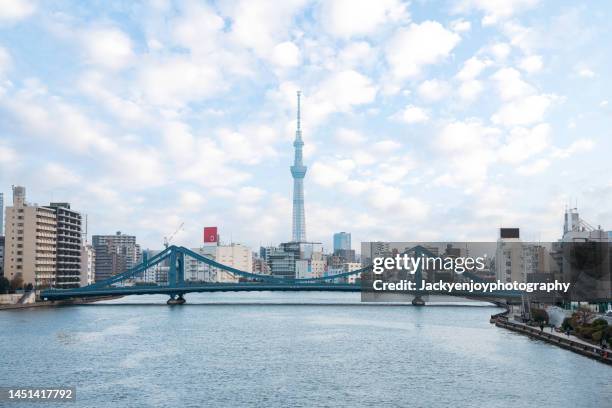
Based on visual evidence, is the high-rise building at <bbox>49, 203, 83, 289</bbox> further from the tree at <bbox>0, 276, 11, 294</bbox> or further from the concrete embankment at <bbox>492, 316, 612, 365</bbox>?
the concrete embankment at <bbox>492, 316, 612, 365</bbox>

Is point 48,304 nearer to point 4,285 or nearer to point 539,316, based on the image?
point 4,285

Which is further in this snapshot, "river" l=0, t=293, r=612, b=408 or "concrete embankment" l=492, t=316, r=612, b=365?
"concrete embankment" l=492, t=316, r=612, b=365

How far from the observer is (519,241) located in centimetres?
14025

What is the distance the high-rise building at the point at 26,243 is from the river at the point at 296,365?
132ft

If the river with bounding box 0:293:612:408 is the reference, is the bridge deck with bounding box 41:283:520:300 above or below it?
above

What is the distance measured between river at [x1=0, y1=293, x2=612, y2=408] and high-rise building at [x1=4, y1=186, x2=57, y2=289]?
40.1 m

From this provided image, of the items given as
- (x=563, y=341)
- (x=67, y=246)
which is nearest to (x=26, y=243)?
(x=67, y=246)

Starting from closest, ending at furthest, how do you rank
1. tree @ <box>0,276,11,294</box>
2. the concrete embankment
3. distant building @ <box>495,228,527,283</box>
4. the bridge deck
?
the concrete embankment < tree @ <box>0,276,11,294</box> < the bridge deck < distant building @ <box>495,228,527,283</box>

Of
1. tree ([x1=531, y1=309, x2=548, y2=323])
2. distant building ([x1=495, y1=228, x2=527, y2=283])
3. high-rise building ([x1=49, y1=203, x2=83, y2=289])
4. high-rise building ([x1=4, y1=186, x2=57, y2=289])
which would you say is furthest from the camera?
distant building ([x1=495, y1=228, x2=527, y2=283])

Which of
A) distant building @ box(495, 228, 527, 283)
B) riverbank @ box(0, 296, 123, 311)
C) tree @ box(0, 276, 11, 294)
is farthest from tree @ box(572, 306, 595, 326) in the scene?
tree @ box(0, 276, 11, 294)

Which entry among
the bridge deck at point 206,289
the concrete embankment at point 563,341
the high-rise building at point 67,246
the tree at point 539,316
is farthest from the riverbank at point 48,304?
the tree at point 539,316

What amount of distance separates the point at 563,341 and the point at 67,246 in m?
99.2

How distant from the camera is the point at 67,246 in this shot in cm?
12988

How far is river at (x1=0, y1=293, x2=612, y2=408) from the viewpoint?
36.6 m
